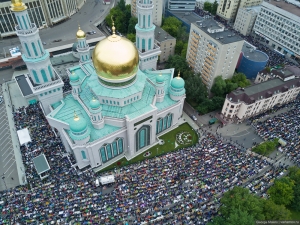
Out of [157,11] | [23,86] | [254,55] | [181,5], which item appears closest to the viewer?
[23,86]

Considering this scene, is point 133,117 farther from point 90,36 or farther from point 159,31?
point 90,36

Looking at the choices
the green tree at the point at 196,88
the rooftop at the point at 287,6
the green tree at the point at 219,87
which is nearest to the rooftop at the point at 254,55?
the green tree at the point at 219,87

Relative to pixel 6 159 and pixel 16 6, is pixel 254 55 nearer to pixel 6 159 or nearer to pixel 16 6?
pixel 16 6

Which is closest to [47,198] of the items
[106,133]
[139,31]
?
[106,133]

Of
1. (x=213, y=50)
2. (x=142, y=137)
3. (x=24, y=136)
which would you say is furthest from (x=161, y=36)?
(x=24, y=136)

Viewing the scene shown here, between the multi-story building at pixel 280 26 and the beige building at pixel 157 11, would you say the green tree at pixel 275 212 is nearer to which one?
the multi-story building at pixel 280 26

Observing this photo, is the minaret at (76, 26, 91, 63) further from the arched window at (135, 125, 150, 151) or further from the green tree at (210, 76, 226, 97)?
the green tree at (210, 76, 226, 97)

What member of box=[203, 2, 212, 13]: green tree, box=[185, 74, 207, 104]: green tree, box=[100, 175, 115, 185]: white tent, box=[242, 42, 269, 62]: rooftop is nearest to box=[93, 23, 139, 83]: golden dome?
box=[100, 175, 115, 185]: white tent
